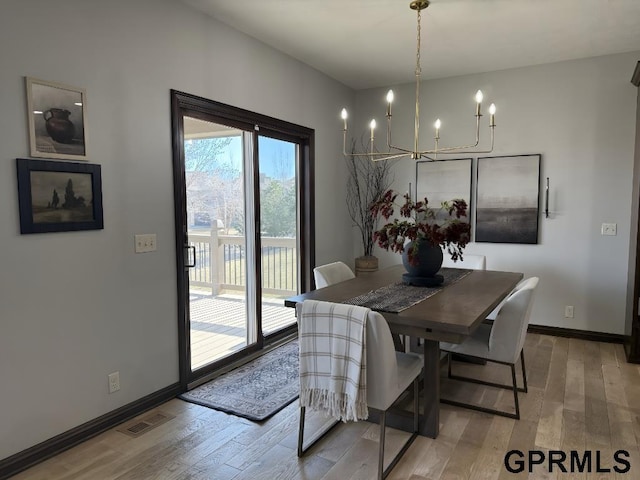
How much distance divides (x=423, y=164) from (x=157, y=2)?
3.11 meters

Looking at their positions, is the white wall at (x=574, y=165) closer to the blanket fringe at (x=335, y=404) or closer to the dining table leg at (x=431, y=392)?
the dining table leg at (x=431, y=392)

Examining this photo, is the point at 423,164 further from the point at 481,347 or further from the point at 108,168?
the point at 108,168

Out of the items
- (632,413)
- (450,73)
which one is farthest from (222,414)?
(450,73)

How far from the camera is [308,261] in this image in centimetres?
446

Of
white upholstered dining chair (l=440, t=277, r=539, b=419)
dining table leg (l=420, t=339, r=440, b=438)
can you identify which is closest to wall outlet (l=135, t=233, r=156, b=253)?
dining table leg (l=420, t=339, r=440, b=438)

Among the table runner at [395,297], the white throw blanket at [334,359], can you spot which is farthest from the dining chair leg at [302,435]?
the table runner at [395,297]

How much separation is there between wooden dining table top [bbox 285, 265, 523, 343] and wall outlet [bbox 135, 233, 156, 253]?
3.28 feet

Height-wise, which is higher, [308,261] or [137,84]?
[137,84]

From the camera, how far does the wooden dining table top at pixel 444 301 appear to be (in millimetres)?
2006

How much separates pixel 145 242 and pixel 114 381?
866mm

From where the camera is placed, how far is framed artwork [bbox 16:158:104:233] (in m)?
2.10

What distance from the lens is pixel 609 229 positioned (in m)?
3.99

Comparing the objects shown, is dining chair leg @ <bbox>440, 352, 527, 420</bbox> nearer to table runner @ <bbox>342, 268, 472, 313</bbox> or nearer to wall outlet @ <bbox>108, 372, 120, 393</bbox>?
table runner @ <bbox>342, 268, 472, 313</bbox>

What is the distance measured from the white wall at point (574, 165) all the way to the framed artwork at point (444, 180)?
1.00ft
